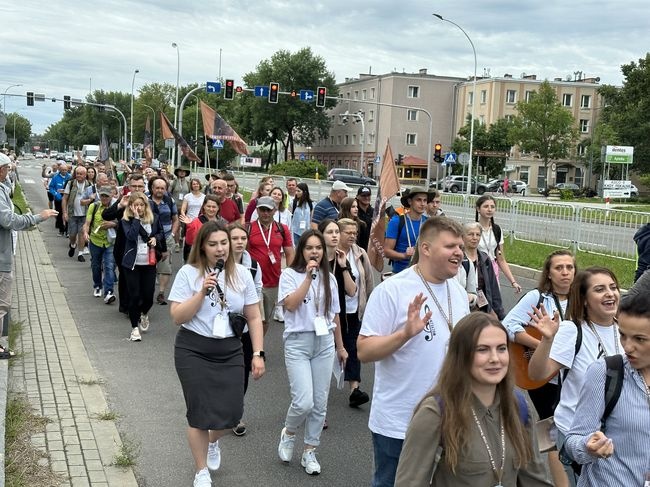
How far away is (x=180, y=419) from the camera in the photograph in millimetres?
6312

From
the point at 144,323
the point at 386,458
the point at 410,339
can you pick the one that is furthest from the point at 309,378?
the point at 144,323

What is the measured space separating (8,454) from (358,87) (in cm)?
9128

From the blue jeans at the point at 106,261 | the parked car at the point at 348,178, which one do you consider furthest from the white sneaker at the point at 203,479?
the parked car at the point at 348,178

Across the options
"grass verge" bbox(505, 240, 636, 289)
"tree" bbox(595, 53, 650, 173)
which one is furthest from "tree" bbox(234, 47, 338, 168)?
"grass verge" bbox(505, 240, 636, 289)

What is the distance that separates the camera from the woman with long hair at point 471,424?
2627mm

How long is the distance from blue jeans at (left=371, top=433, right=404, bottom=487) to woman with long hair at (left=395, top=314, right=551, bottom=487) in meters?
0.89

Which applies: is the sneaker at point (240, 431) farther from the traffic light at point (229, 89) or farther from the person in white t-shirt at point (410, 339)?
the traffic light at point (229, 89)

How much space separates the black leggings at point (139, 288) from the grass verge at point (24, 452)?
2.91 metres

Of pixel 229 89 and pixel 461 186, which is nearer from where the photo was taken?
pixel 229 89

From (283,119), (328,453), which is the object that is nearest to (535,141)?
(283,119)

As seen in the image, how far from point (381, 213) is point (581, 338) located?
6.09 metres

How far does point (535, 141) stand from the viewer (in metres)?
65.0

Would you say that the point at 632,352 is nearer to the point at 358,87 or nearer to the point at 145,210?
the point at 145,210

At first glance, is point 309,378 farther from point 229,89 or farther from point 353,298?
point 229,89
